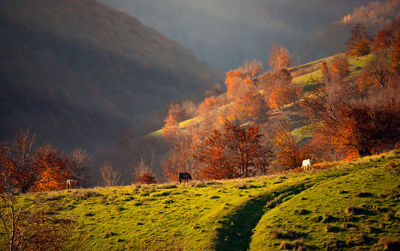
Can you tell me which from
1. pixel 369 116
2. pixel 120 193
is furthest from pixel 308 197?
pixel 369 116

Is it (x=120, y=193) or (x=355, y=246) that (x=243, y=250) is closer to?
(x=355, y=246)

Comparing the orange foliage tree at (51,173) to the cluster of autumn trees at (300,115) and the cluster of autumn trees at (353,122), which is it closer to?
the cluster of autumn trees at (300,115)

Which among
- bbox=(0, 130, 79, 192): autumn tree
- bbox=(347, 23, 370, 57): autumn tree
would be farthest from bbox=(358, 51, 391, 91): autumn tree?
bbox=(0, 130, 79, 192): autumn tree

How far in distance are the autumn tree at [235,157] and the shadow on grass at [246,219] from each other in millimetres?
22526

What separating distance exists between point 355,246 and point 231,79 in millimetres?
155458

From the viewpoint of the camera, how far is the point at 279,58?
451ft

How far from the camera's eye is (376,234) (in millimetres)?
9719

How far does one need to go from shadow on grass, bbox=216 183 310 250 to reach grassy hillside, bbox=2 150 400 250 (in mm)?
50

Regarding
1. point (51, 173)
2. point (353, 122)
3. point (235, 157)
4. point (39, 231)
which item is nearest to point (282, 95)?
point (235, 157)

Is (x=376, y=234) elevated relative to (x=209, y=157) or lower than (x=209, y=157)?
lower

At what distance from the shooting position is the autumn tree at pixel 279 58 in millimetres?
137500

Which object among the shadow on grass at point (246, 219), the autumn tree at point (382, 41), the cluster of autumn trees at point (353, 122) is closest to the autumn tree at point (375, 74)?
the cluster of autumn trees at point (353, 122)

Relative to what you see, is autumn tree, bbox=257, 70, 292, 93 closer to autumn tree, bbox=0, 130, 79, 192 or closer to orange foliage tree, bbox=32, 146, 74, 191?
autumn tree, bbox=0, 130, 79, 192

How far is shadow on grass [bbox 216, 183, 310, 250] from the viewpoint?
11.5m
